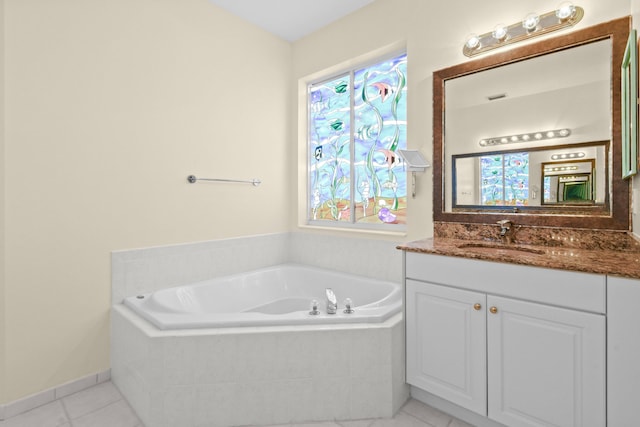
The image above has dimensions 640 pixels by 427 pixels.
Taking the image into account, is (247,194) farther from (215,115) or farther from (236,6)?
(236,6)

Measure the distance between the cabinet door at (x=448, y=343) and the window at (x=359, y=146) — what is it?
963mm

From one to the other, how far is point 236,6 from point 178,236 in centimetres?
183

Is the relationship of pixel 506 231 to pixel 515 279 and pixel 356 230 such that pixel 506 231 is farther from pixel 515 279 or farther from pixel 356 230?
pixel 356 230

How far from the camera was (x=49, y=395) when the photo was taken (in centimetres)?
182

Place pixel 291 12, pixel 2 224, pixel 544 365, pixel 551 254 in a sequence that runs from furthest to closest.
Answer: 1. pixel 291 12
2. pixel 2 224
3. pixel 551 254
4. pixel 544 365

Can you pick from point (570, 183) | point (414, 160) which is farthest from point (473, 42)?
point (570, 183)

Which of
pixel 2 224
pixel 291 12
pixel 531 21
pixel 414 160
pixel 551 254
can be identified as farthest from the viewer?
pixel 291 12

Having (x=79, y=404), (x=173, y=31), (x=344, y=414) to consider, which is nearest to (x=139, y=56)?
→ (x=173, y=31)

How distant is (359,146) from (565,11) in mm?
1525

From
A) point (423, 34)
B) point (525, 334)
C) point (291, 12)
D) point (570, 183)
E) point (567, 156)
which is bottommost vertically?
point (525, 334)

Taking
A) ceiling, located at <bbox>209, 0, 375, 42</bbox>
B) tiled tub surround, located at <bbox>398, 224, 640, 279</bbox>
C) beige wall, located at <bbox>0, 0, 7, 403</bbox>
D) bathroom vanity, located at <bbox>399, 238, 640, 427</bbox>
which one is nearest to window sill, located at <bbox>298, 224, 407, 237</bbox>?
tiled tub surround, located at <bbox>398, 224, 640, 279</bbox>

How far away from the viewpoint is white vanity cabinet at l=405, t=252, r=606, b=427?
1248 millimetres

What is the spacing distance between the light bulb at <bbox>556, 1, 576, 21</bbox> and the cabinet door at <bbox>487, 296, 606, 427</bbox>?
1.49 metres

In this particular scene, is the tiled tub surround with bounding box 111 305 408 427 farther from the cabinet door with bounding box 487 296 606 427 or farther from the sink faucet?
the sink faucet
